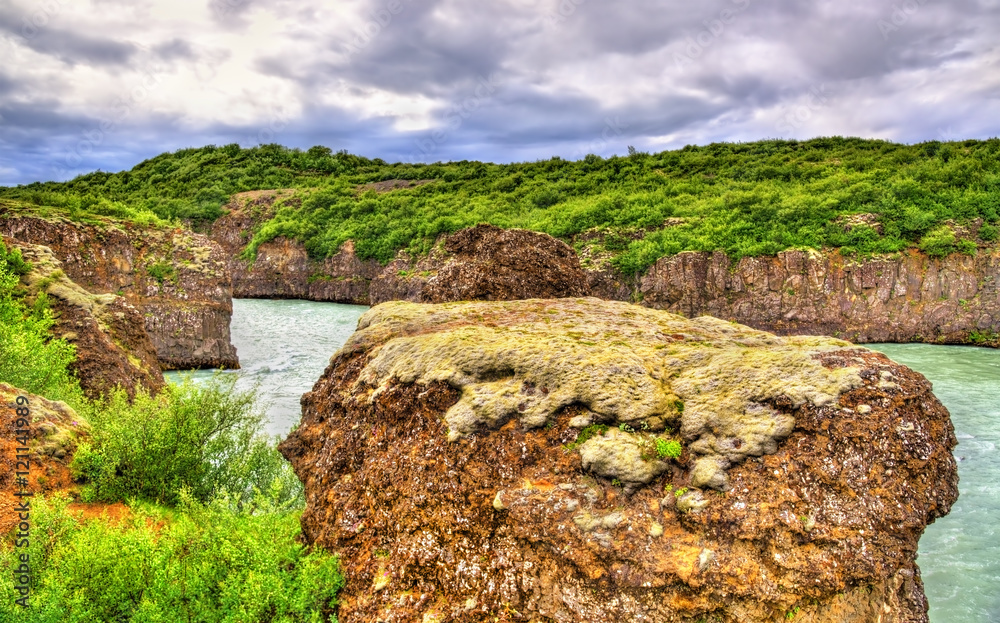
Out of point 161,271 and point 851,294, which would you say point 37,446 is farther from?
point 851,294

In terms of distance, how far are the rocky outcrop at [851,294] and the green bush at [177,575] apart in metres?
30.7

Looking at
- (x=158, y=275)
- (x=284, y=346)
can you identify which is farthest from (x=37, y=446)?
(x=284, y=346)

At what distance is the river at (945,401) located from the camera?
9297 mm

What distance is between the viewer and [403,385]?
671 cm

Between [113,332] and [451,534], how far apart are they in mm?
15701

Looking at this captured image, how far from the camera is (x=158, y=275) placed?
24609 millimetres

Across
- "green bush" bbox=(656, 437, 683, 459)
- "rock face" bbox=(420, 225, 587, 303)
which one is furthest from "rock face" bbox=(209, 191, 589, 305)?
"green bush" bbox=(656, 437, 683, 459)

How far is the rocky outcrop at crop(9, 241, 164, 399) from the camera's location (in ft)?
47.1

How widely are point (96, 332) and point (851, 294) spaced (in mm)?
33731

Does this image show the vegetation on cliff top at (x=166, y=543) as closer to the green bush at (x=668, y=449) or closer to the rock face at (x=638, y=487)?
the rock face at (x=638, y=487)

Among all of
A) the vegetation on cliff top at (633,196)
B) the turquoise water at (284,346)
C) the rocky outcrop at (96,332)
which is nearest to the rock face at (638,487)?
the turquoise water at (284,346)

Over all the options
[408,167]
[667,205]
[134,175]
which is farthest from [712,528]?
[134,175]

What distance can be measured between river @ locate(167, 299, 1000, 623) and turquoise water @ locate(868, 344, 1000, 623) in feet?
0.05

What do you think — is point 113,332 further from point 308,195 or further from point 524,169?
point 524,169
